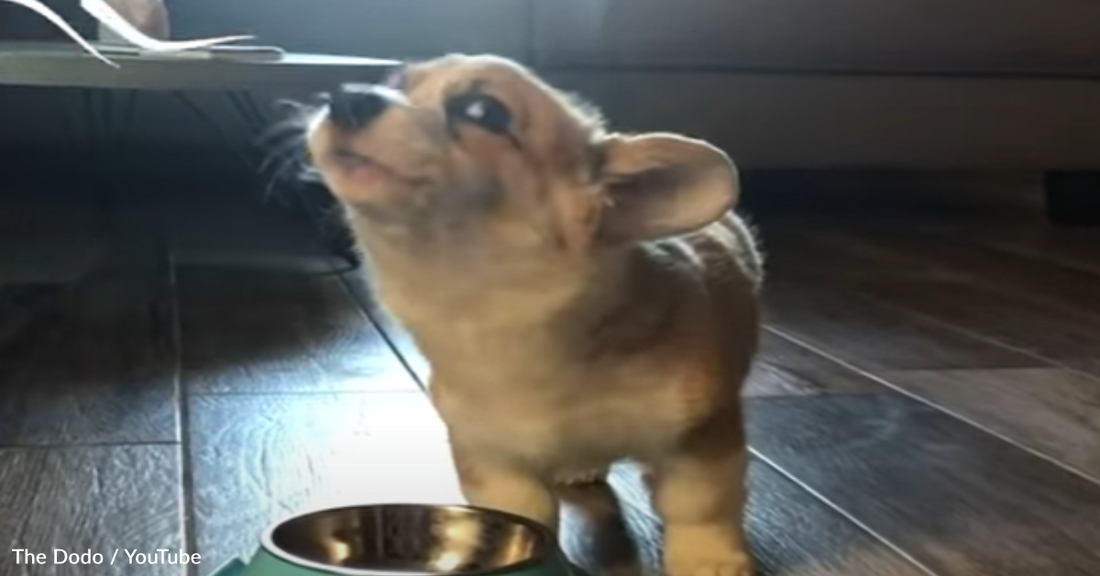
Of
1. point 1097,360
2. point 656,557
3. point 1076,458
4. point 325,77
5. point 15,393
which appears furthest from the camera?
point 325,77

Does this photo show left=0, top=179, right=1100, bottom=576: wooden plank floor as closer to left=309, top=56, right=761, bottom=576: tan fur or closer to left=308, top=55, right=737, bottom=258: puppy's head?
left=309, top=56, right=761, bottom=576: tan fur

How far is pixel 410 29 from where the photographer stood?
2.68m

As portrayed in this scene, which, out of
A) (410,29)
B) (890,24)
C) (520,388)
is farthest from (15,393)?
(890,24)

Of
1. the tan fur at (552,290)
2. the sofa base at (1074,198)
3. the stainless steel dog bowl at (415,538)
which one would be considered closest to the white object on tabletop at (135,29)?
the tan fur at (552,290)

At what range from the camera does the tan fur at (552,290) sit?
3.08ft

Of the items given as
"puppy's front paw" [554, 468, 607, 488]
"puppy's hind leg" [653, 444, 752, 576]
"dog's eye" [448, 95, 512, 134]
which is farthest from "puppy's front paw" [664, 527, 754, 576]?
"dog's eye" [448, 95, 512, 134]

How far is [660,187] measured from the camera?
0.98 m

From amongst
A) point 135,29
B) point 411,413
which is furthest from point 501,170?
point 135,29

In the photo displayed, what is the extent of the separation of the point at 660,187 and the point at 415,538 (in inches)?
9.8

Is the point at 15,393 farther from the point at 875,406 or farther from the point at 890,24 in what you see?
the point at 890,24

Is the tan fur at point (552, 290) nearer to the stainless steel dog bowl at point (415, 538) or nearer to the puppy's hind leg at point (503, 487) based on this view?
the puppy's hind leg at point (503, 487)

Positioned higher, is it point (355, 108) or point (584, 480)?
point (355, 108)

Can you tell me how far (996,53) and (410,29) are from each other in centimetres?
106

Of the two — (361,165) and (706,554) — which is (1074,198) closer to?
(706,554)
